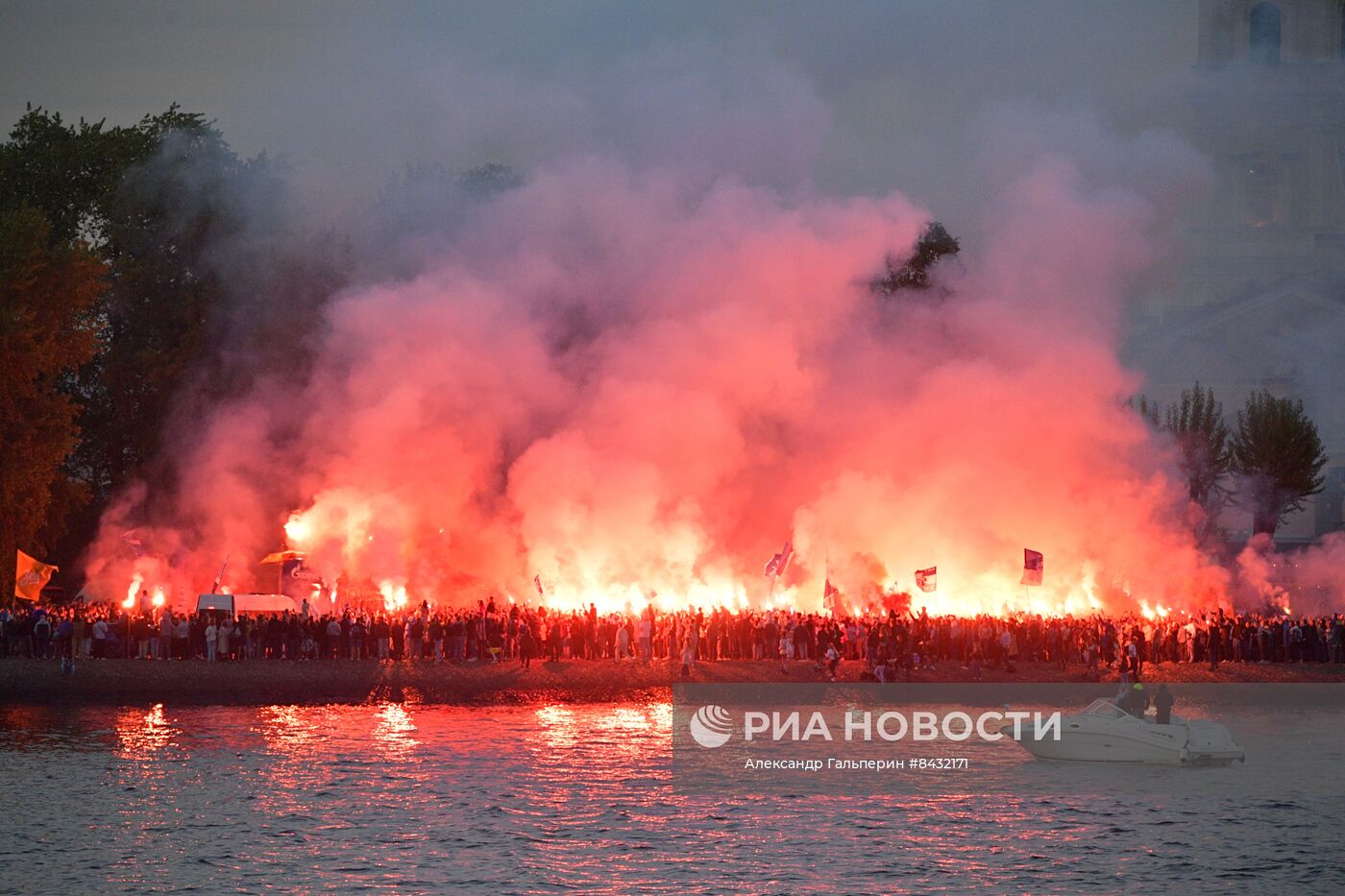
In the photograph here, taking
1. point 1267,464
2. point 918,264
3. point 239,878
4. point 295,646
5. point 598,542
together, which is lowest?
point 239,878

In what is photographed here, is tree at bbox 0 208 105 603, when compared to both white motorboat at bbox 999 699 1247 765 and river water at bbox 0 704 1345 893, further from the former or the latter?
white motorboat at bbox 999 699 1247 765

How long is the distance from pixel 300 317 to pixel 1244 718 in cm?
3388

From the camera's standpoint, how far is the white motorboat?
115 feet

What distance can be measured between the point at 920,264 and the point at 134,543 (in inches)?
1263

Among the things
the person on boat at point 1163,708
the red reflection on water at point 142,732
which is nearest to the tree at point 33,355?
the red reflection on water at point 142,732

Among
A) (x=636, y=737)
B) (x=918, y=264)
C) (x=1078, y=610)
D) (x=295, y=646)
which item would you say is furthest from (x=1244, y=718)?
(x=918, y=264)

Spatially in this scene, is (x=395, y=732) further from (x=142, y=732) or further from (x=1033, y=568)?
(x=1033, y=568)

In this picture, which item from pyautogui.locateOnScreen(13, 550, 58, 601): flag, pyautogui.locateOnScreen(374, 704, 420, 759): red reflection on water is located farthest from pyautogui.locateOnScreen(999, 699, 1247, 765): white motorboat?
pyautogui.locateOnScreen(13, 550, 58, 601): flag

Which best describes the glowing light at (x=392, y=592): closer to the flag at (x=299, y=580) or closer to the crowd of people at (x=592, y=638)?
the flag at (x=299, y=580)

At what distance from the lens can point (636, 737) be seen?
39.4m

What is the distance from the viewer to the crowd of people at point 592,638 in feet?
147

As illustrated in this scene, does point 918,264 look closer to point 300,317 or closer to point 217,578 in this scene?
point 300,317

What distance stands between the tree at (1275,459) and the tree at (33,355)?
4561 centimetres

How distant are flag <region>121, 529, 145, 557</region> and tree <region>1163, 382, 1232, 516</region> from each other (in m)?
40.2
